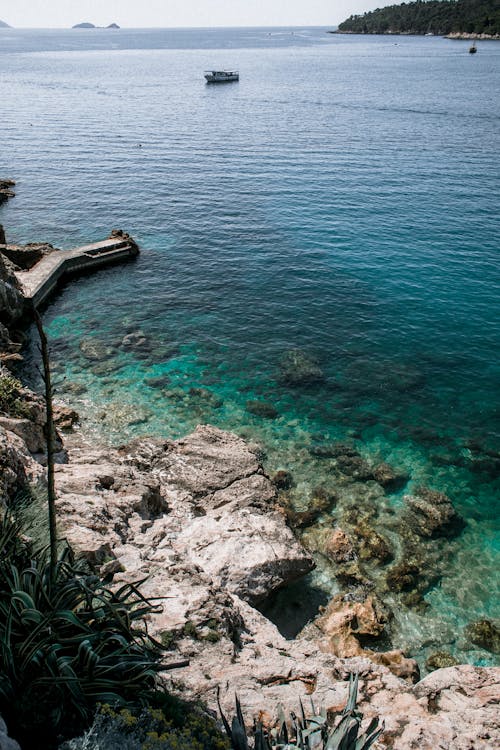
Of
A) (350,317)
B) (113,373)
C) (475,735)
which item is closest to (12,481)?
(475,735)

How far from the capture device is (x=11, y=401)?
20.5 meters

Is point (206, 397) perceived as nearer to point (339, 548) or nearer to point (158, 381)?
point (158, 381)

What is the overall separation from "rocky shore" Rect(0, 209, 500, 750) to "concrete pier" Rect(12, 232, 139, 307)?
10044 mm

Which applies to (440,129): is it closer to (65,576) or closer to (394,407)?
(394,407)

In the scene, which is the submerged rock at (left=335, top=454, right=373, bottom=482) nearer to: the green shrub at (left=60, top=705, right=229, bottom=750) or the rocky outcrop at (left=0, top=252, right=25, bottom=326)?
the green shrub at (left=60, top=705, right=229, bottom=750)

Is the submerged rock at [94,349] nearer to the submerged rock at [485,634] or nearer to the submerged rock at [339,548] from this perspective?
the submerged rock at [339,548]

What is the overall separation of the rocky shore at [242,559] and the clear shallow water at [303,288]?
47.3 inches

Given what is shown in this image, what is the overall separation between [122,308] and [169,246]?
11.6m

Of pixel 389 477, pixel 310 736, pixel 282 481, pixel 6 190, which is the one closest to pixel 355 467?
pixel 389 477

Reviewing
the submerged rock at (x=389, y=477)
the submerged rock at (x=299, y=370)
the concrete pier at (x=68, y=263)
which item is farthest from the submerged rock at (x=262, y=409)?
the concrete pier at (x=68, y=263)

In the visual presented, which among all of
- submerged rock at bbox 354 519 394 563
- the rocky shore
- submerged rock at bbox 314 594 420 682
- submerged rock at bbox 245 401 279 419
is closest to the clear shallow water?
submerged rock at bbox 245 401 279 419

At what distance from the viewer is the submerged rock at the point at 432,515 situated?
19734 millimetres

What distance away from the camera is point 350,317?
33.8 meters

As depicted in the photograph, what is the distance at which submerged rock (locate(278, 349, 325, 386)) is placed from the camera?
28000mm
